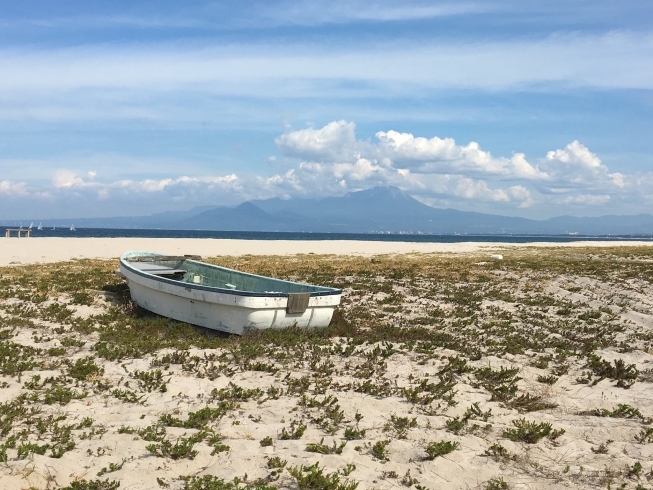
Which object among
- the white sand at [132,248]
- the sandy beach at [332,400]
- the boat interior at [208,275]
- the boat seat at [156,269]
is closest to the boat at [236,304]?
the boat interior at [208,275]

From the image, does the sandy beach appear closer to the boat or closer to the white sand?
the boat

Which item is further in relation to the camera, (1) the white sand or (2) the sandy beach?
(1) the white sand

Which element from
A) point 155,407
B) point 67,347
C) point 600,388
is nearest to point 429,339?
point 600,388

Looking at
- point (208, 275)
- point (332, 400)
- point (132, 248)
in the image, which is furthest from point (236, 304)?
point (132, 248)

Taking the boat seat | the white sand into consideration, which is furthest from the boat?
the white sand

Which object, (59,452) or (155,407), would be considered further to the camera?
(155,407)

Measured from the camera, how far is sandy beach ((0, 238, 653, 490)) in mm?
6234

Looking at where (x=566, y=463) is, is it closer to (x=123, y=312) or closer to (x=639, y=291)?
(x=123, y=312)

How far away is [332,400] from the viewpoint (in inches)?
329

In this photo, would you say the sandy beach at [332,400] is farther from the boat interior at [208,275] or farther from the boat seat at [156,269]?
the boat interior at [208,275]

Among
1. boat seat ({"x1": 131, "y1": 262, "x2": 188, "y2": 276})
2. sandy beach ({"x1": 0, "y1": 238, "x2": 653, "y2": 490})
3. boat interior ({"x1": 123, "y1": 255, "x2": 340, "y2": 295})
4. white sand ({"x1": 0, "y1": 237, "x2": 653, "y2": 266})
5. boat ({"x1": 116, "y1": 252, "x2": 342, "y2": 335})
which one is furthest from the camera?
white sand ({"x1": 0, "y1": 237, "x2": 653, "y2": 266})

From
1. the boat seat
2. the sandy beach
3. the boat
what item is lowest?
the sandy beach

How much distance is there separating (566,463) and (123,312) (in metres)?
11.1

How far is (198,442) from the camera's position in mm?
6805
